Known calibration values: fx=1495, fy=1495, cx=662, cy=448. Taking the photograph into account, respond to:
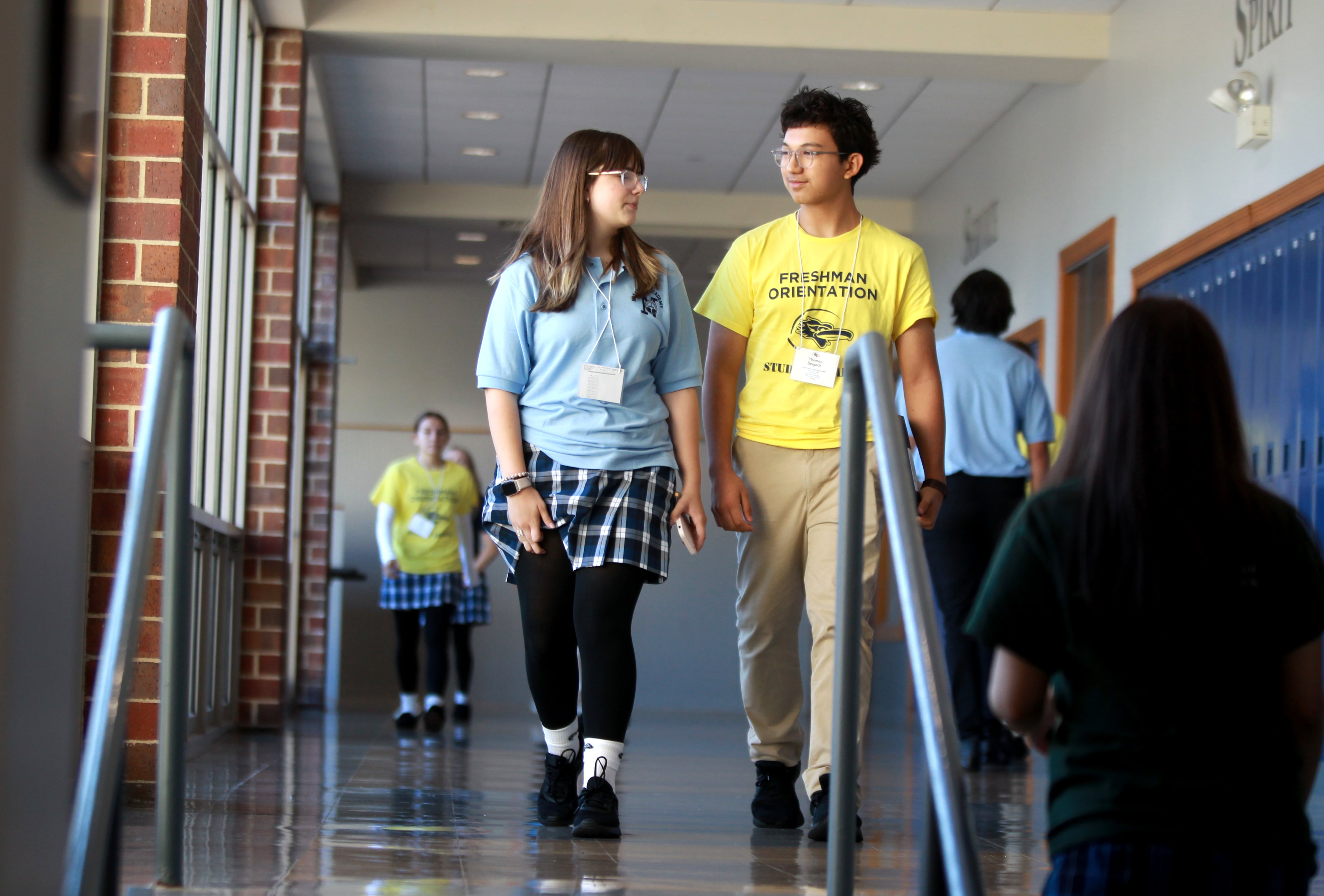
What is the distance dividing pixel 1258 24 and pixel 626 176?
3.17m

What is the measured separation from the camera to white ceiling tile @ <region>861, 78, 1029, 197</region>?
25.2 ft

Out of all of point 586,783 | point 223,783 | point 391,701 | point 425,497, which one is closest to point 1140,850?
point 586,783

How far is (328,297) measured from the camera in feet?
30.5

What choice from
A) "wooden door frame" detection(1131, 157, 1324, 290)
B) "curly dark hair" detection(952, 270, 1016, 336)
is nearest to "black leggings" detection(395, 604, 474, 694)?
"curly dark hair" detection(952, 270, 1016, 336)

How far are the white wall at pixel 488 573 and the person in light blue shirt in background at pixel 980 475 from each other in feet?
21.7

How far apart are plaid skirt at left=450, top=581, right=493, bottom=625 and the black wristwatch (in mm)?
4386

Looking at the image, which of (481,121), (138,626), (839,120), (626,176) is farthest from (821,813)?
(481,121)

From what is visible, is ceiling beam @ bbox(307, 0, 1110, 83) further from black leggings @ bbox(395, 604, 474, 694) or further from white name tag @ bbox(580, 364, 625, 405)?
white name tag @ bbox(580, 364, 625, 405)

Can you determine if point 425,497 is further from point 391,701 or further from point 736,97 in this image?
point 391,701

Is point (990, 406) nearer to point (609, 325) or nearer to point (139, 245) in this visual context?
point (609, 325)

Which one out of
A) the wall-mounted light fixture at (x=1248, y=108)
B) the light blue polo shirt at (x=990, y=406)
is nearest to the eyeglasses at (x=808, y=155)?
the light blue polo shirt at (x=990, y=406)

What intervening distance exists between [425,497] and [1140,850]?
239 inches

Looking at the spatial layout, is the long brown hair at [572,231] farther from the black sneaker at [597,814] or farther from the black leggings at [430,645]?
the black leggings at [430,645]

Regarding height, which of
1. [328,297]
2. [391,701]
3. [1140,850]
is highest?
[328,297]
